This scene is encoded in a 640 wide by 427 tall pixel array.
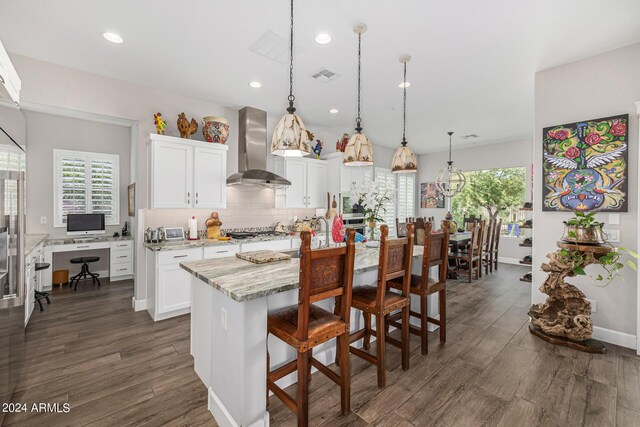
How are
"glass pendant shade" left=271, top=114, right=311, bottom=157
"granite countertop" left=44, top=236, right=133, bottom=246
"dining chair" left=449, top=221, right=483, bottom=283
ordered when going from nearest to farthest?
1. "glass pendant shade" left=271, top=114, right=311, bottom=157
2. "granite countertop" left=44, top=236, right=133, bottom=246
3. "dining chair" left=449, top=221, right=483, bottom=283

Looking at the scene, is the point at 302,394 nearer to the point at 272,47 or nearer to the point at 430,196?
the point at 272,47

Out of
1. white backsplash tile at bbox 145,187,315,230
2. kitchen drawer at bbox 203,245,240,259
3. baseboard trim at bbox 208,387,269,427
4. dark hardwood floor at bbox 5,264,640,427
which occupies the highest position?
white backsplash tile at bbox 145,187,315,230

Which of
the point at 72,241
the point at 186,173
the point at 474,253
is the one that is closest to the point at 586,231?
the point at 474,253

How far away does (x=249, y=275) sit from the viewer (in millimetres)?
1966

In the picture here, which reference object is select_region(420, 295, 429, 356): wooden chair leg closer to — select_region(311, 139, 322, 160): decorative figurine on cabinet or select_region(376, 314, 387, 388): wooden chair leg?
select_region(376, 314, 387, 388): wooden chair leg

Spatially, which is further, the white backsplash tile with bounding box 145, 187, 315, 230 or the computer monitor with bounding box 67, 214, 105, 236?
the computer monitor with bounding box 67, 214, 105, 236

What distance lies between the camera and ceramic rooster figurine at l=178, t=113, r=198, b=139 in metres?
4.06

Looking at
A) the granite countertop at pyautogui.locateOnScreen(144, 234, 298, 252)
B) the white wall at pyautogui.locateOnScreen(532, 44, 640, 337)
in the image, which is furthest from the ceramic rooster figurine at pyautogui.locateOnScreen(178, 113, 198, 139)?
the white wall at pyautogui.locateOnScreen(532, 44, 640, 337)

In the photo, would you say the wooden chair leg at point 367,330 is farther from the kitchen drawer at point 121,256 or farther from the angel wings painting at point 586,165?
the kitchen drawer at point 121,256

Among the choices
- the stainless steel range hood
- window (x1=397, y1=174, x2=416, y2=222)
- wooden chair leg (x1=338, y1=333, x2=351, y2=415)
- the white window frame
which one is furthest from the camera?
window (x1=397, y1=174, x2=416, y2=222)

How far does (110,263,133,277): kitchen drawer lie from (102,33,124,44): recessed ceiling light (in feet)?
13.5

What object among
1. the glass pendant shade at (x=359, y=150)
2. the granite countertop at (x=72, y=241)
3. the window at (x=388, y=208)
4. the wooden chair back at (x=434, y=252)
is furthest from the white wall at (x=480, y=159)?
the granite countertop at (x=72, y=241)

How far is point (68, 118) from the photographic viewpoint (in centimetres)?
520

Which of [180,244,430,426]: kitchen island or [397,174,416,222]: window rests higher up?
[397,174,416,222]: window
